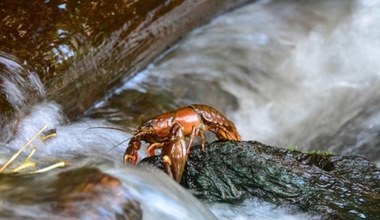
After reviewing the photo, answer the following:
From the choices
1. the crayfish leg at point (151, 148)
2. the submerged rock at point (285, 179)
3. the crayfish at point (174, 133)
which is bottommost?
the submerged rock at point (285, 179)

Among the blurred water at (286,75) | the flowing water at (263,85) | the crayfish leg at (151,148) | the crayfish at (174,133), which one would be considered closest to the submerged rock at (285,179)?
the crayfish at (174,133)

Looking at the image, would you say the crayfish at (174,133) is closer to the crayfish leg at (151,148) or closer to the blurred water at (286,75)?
the crayfish leg at (151,148)

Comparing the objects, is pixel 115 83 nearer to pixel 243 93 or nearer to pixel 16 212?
pixel 243 93

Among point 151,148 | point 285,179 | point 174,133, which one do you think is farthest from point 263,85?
point 285,179

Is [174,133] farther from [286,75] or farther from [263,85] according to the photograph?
[286,75]

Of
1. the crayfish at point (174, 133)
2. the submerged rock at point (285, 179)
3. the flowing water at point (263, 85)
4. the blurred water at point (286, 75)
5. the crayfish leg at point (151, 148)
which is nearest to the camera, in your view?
the submerged rock at point (285, 179)
